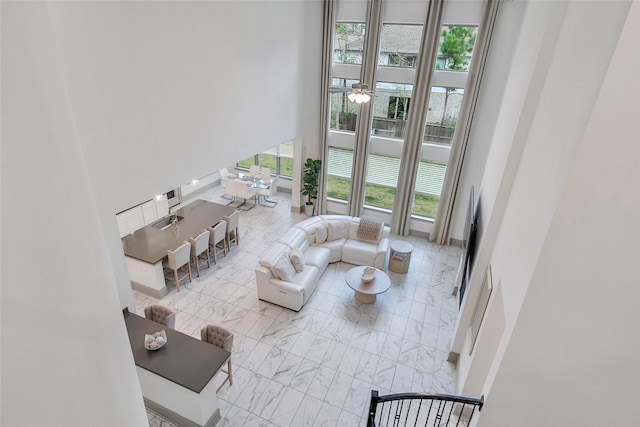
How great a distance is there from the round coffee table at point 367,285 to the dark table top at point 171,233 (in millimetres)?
3410

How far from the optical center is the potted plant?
9.72m

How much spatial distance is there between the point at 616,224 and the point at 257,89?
6.15 metres

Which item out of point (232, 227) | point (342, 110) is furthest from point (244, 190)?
point (342, 110)

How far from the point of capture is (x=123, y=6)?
3992 mm

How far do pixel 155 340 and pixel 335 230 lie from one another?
4793mm

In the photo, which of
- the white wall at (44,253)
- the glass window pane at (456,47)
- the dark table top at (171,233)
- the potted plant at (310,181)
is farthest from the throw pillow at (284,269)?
the glass window pane at (456,47)

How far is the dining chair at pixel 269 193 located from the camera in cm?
1090

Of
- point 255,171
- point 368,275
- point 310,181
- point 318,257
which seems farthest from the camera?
point 255,171

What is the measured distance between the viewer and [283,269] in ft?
21.7

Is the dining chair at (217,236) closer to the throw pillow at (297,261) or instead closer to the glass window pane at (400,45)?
the throw pillow at (297,261)

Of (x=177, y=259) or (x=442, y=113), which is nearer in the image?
(x=177, y=259)

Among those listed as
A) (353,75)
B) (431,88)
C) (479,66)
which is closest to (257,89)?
(353,75)

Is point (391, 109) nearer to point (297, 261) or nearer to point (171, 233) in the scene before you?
point (297, 261)

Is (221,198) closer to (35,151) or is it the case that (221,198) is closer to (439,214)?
(439,214)
